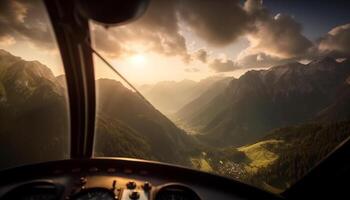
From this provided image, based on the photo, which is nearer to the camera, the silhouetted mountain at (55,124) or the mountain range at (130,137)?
the silhouetted mountain at (55,124)

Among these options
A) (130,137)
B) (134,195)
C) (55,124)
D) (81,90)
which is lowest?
(130,137)

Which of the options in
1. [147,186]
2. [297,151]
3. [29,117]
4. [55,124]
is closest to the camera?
[147,186]

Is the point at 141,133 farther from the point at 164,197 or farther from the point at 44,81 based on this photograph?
the point at 164,197

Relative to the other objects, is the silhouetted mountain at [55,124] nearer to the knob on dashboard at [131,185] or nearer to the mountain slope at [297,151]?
the mountain slope at [297,151]

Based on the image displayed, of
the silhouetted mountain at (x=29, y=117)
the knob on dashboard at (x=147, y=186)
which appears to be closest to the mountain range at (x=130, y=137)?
the silhouetted mountain at (x=29, y=117)

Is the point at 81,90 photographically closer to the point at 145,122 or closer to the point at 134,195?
the point at 134,195

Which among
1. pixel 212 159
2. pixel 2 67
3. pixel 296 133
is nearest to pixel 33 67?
pixel 2 67

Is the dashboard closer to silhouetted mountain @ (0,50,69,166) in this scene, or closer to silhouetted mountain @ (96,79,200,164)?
silhouetted mountain @ (0,50,69,166)

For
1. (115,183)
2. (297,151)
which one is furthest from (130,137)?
(115,183)

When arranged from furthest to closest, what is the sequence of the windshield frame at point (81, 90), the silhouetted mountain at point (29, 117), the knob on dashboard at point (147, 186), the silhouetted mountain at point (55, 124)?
1. the silhouetted mountain at point (55, 124)
2. the silhouetted mountain at point (29, 117)
3. the knob on dashboard at point (147, 186)
4. the windshield frame at point (81, 90)
